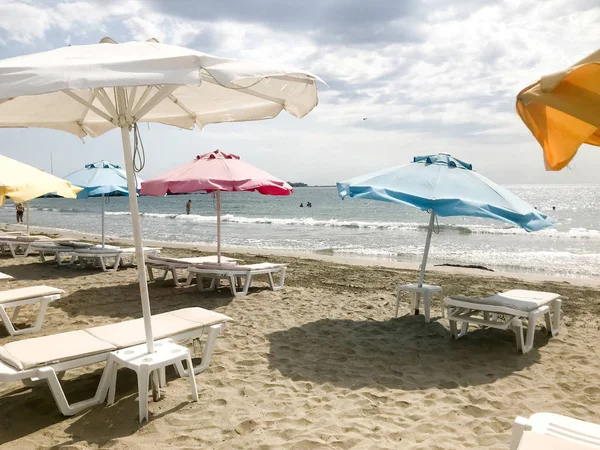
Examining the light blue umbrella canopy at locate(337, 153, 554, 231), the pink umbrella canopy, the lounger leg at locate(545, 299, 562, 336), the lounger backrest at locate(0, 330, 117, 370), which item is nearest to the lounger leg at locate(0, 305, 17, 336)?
the lounger backrest at locate(0, 330, 117, 370)

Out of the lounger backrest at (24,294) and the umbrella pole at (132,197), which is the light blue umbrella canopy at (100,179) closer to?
the lounger backrest at (24,294)

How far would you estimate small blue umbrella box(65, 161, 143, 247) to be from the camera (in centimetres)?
929

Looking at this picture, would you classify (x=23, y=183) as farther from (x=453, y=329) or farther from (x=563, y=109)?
(x=563, y=109)

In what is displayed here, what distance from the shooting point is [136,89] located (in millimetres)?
3607

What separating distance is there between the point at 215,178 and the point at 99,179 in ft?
12.7

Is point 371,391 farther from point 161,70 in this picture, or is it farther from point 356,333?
point 161,70

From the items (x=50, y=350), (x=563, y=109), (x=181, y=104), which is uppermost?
(x=181, y=104)

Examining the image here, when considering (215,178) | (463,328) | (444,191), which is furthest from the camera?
(215,178)

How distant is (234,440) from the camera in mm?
3283

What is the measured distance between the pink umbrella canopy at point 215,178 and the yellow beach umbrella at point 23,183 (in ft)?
4.14

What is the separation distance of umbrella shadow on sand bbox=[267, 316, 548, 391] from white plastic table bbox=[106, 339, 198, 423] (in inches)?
47.5

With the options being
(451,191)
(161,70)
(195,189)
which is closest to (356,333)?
(451,191)

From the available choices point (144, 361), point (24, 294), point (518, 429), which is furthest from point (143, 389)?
point (24, 294)

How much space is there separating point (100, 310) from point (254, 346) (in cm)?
271
